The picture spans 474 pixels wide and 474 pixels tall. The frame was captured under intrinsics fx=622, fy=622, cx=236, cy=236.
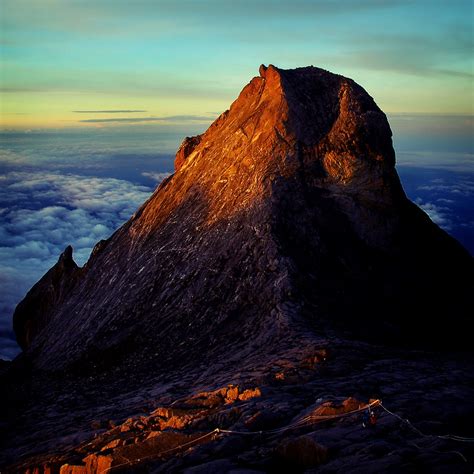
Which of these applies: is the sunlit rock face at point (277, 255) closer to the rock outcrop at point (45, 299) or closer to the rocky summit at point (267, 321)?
the rocky summit at point (267, 321)

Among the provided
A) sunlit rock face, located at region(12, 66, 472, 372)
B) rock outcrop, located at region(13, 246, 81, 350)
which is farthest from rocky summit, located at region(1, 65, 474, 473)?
rock outcrop, located at region(13, 246, 81, 350)

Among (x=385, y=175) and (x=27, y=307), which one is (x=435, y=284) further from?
(x=27, y=307)

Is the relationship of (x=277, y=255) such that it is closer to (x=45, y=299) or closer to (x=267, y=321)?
(x=267, y=321)

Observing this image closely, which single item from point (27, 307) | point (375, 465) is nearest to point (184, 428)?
point (375, 465)

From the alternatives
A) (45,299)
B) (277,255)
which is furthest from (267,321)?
(45,299)

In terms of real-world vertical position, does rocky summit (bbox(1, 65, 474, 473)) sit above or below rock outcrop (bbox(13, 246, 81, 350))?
above

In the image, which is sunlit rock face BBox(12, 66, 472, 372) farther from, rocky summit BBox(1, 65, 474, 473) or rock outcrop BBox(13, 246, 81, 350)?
rock outcrop BBox(13, 246, 81, 350)

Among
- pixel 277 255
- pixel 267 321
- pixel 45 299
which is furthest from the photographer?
pixel 45 299
